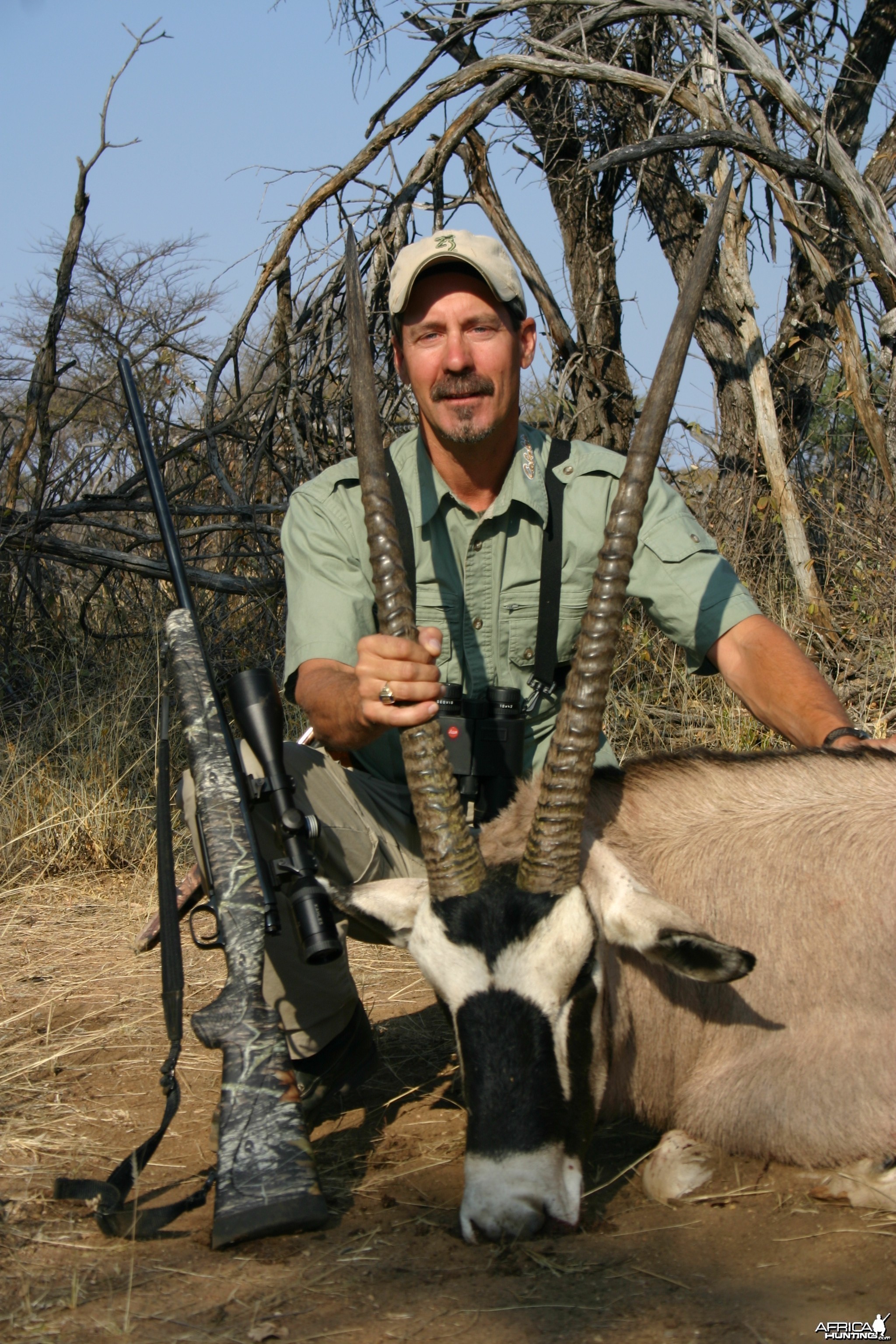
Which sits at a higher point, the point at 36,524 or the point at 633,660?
the point at 36,524

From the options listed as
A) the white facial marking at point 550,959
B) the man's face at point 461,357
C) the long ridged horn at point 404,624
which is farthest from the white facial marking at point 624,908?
the man's face at point 461,357

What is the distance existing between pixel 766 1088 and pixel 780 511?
4.52 metres

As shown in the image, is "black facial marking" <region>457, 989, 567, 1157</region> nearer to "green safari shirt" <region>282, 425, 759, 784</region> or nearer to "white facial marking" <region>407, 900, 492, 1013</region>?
"white facial marking" <region>407, 900, 492, 1013</region>

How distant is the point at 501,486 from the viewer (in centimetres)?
411

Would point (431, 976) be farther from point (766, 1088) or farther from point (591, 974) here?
point (766, 1088)

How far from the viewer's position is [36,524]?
23.1 feet

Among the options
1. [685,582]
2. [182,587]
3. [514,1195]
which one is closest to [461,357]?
[685,582]

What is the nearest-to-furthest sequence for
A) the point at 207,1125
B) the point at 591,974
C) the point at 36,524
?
the point at 591,974 < the point at 207,1125 < the point at 36,524

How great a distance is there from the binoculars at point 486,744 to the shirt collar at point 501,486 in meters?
0.73

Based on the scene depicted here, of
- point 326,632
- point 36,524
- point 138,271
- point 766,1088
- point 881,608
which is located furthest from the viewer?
point 138,271

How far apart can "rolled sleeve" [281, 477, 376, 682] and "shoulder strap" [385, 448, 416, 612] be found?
0.14 metres

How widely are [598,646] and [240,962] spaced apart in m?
1.15

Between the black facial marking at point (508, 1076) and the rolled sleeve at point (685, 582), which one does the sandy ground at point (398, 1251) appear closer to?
the black facial marking at point (508, 1076)

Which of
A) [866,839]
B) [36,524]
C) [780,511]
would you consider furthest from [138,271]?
[866,839]
